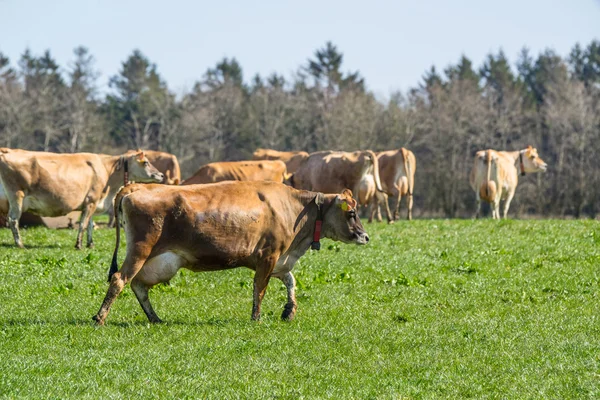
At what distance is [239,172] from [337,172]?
3371mm

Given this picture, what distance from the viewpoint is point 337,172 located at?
2947 cm

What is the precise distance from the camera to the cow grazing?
28781mm

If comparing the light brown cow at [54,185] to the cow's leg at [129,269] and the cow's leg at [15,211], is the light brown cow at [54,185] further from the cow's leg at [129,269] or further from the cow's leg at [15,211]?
the cow's leg at [129,269]

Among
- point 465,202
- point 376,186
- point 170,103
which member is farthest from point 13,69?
point 376,186

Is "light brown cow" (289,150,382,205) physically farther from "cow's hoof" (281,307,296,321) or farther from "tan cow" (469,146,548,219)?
"cow's hoof" (281,307,296,321)

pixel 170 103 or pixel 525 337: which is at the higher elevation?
pixel 170 103

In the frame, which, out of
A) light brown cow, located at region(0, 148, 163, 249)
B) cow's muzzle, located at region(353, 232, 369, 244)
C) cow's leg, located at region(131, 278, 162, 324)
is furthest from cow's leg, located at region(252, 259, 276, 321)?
light brown cow, located at region(0, 148, 163, 249)

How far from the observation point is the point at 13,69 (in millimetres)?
88750

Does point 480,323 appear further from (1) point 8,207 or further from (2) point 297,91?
(2) point 297,91

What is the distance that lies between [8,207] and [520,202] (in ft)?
167

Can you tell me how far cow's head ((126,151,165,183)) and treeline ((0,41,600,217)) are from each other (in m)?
45.9

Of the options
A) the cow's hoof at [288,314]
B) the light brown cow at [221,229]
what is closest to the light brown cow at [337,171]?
the light brown cow at [221,229]

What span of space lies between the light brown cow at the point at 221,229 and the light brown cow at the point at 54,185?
8694 mm

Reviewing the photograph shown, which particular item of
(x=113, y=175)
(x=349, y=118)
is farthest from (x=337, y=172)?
(x=349, y=118)
